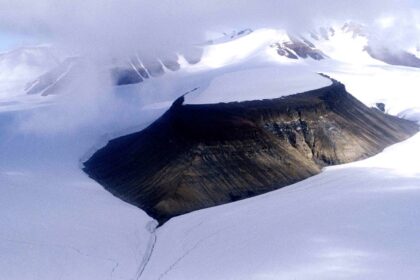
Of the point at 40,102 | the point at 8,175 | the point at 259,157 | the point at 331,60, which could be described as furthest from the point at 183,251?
the point at 331,60

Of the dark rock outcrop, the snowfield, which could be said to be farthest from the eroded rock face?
the dark rock outcrop

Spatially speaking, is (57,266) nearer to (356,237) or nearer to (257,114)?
(356,237)

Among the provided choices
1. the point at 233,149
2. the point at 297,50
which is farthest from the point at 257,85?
the point at 297,50

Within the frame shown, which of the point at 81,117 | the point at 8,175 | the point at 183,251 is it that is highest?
the point at 183,251

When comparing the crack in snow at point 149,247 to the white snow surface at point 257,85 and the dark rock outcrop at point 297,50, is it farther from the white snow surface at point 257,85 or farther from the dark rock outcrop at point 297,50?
the dark rock outcrop at point 297,50

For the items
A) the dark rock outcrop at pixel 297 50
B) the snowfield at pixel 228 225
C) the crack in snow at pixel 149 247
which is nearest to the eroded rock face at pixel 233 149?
the crack in snow at pixel 149 247

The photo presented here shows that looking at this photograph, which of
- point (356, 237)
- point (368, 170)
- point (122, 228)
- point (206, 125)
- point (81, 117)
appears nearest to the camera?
point (356, 237)

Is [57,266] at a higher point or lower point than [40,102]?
higher
